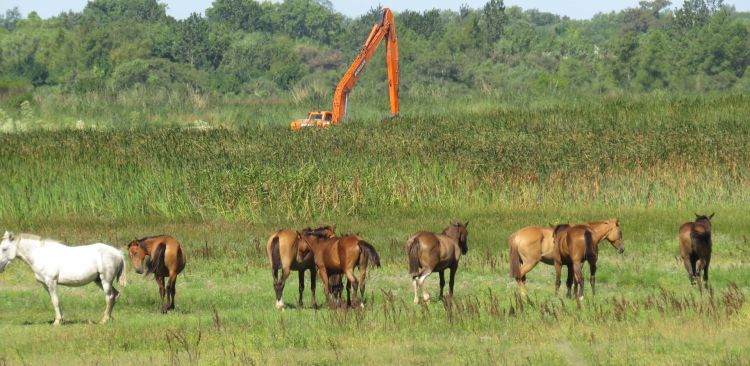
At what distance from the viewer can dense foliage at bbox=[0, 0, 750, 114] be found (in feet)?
348

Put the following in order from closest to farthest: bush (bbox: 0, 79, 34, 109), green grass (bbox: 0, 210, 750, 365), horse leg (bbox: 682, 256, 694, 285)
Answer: green grass (bbox: 0, 210, 750, 365) → horse leg (bbox: 682, 256, 694, 285) → bush (bbox: 0, 79, 34, 109)

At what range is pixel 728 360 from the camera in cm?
1438

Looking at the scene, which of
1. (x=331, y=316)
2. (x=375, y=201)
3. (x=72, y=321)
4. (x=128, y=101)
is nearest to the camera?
(x=331, y=316)

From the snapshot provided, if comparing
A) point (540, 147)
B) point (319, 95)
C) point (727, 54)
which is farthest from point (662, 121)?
point (727, 54)

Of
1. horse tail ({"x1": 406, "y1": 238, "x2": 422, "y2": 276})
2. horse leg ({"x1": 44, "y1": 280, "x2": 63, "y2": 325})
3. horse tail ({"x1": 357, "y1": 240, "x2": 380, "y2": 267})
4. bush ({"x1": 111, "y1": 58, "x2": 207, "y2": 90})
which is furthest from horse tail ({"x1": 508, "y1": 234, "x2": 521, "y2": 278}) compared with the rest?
bush ({"x1": 111, "y1": 58, "x2": 207, "y2": 90})

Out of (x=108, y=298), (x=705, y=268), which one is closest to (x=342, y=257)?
(x=108, y=298)

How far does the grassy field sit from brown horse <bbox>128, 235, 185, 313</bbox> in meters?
0.56

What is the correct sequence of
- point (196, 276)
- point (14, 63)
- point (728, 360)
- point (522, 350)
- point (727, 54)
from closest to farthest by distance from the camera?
point (728, 360) < point (522, 350) < point (196, 276) < point (727, 54) < point (14, 63)

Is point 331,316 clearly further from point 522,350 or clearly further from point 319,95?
point 319,95

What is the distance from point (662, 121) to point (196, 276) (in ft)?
76.0

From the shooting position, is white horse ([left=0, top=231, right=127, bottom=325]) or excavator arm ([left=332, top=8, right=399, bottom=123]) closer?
white horse ([left=0, top=231, right=127, bottom=325])

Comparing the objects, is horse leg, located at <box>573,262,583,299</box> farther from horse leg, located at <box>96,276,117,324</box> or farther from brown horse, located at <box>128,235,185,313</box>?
horse leg, located at <box>96,276,117,324</box>

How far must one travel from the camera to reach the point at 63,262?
18859mm

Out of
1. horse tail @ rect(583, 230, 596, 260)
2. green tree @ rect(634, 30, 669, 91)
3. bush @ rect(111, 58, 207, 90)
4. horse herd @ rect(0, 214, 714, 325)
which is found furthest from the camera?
bush @ rect(111, 58, 207, 90)
